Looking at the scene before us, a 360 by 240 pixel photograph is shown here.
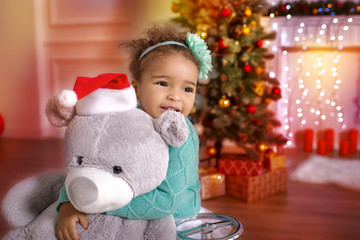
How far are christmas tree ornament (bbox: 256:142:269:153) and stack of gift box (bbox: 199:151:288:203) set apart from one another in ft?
0.13

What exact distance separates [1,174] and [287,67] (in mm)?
2236

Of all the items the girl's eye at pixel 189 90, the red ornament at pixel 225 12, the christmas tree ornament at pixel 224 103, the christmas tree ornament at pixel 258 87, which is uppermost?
the red ornament at pixel 225 12

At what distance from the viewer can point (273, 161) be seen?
6.53ft

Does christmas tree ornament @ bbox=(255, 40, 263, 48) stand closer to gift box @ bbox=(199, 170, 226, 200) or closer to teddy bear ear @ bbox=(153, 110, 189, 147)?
gift box @ bbox=(199, 170, 226, 200)

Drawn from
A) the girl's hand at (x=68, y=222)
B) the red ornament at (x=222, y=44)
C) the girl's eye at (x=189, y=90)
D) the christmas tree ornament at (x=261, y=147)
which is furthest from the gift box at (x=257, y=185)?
the girl's hand at (x=68, y=222)

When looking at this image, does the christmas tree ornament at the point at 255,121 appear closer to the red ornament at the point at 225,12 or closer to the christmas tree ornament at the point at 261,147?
the christmas tree ornament at the point at 261,147

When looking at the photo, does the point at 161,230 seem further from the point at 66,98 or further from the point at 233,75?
the point at 233,75

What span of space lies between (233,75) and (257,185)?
1.91 ft

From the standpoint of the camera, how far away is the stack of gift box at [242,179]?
1.84m

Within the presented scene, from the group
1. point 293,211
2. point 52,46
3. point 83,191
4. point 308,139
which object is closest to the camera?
point 83,191

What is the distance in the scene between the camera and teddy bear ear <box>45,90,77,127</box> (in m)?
0.79

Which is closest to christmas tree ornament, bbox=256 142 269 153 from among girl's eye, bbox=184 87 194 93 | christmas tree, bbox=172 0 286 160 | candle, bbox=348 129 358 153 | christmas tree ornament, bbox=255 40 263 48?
christmas tree, bbox=172 0 286 160

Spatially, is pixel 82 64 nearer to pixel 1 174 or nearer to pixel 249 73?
pixel 1 174

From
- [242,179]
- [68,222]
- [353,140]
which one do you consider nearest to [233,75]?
[242,179]
